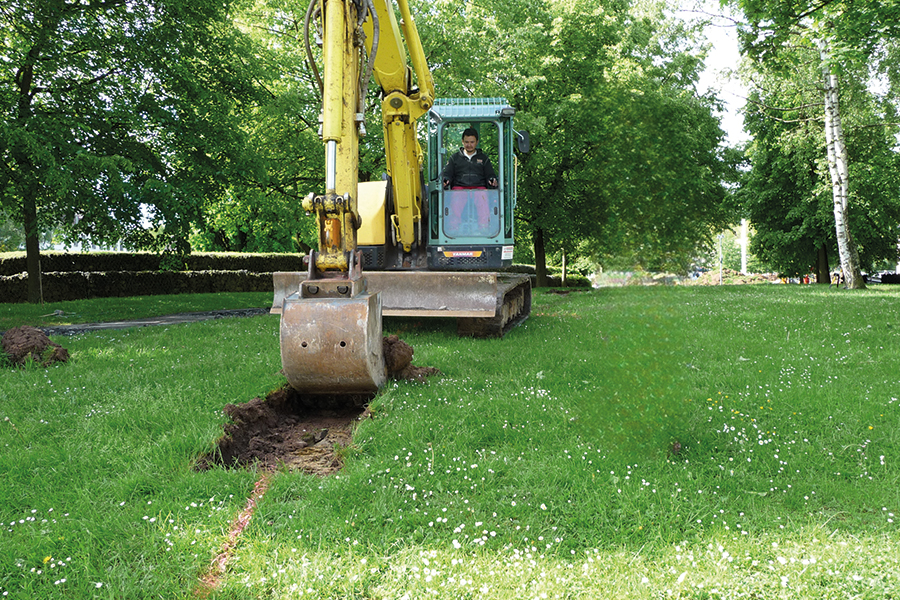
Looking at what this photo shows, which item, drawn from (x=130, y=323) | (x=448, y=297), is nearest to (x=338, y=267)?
(x=448, y=297)

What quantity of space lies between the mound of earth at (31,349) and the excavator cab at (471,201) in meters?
5.34

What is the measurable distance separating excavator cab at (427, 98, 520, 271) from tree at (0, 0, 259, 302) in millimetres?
5328

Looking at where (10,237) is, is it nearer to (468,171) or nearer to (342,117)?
(468,171)

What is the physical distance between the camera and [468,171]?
9805 millimetres

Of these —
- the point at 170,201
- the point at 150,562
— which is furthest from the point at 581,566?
the point at 170,201

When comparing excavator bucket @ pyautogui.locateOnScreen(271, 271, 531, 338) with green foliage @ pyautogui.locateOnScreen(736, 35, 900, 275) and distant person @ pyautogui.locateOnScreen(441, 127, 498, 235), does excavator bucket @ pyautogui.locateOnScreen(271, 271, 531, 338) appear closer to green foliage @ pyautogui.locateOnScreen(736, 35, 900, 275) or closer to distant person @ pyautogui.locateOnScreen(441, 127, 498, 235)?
distant person @ pyautogui.locateOnScreen(441, 127, 498, 235)

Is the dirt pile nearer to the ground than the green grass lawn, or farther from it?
farther from it

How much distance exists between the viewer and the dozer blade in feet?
16.5

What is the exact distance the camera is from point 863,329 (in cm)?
857

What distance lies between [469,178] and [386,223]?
160cm

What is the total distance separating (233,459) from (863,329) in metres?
8.68

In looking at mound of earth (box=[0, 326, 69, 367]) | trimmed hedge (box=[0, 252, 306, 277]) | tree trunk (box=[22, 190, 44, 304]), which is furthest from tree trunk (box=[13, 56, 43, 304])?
mound of earth (box=[0, 326, 69, 367])

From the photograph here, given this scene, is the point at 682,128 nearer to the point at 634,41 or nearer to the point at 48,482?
the point at 634,41

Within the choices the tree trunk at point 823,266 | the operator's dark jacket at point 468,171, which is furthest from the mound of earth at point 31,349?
the tree trunk at point 823,266
